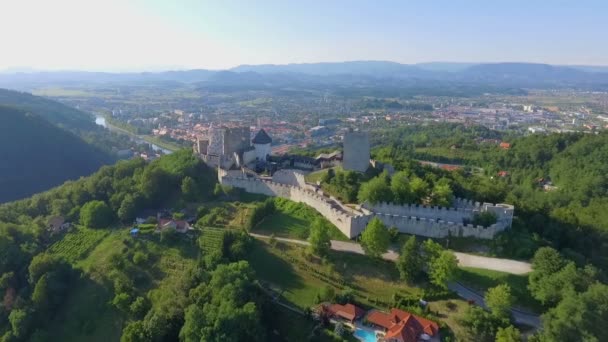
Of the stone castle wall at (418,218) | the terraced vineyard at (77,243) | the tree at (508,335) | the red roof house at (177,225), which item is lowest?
the terraced vineyard at (77,243)

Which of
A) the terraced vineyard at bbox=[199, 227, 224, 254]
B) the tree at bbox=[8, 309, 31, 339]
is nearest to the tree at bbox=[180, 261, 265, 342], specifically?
the terraced vineyard at bbox=[199, 227, 224, 254]

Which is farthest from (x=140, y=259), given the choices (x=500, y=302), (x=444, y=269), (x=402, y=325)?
(x=500, y=302)

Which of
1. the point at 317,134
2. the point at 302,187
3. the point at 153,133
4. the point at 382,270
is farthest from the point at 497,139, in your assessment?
the point at 153,133

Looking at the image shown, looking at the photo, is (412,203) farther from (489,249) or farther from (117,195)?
(117,195)

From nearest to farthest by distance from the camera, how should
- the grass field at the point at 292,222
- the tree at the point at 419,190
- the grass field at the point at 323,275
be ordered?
the grass field at the point at 323,275 → the grass field at the point at 292,222 → the tree at the point at 419,190

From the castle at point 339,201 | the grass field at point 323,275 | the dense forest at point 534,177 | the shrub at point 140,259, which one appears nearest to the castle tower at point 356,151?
the castle at point 339,201

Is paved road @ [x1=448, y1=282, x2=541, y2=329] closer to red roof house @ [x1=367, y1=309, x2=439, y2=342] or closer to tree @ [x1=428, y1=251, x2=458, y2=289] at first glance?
tree @ [x1=428, y1=251, x2=458, y2=289]

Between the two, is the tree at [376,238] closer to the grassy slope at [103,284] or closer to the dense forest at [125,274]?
the dense forest at [125,274]
